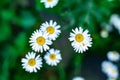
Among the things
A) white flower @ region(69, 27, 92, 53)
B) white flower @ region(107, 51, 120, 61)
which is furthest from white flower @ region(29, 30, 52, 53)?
white flower @ region(107, 51, 120, 61)

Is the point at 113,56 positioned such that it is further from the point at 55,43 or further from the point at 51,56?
the point at 51,56

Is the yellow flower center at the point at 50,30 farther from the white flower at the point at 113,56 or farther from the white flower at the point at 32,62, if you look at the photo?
the white flower at the point at 113,56

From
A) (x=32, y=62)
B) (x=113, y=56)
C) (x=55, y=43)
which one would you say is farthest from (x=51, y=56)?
(x=113, y=56)

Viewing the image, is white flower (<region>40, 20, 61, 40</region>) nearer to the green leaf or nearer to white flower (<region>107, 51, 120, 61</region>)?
white flower (<region>107, 51, 120, 61</region>)

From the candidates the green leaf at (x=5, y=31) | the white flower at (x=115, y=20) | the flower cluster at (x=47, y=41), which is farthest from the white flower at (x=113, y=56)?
the flower cluster at (x=47, y=41)

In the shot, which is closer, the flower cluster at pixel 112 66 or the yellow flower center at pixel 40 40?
the yellow flower center at pixel 40 40

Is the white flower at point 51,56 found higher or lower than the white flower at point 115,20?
Result: lower
